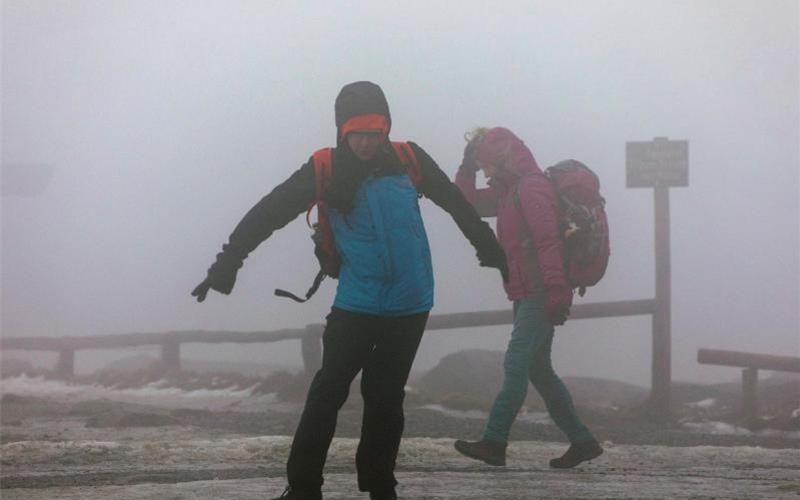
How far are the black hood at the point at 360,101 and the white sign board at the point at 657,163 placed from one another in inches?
328

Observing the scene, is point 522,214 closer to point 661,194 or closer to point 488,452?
point 488,452

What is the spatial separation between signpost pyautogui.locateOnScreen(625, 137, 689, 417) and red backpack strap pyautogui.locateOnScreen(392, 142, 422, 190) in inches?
A: 311

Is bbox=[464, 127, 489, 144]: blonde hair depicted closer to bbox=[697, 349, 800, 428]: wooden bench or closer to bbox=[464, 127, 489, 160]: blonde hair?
bbox=[464, 127, 489, 160]: blonde hair

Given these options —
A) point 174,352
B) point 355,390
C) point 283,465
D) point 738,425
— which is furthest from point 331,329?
point 174,352

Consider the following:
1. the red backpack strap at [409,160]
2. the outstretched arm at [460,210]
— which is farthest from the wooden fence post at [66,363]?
the red backpack strap at [409,160]

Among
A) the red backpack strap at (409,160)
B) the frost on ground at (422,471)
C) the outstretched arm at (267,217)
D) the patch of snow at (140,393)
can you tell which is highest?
the red backpack strap at (409,160)

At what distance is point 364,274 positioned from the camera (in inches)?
176

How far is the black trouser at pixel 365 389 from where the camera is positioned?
4500 millimetres

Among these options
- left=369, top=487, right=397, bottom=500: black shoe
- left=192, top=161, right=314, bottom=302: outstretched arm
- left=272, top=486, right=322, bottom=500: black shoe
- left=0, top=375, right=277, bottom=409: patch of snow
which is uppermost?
left=192, top=161, right=314, bottom=302: outstretched arm

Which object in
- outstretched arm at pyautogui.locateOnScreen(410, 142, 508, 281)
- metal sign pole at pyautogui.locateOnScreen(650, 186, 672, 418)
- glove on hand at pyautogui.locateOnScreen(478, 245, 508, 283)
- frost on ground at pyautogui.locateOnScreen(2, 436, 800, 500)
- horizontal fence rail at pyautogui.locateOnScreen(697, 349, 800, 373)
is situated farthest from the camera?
metal sign pole at pyautogui.locateOnScreen(650, 186, 672, 418)

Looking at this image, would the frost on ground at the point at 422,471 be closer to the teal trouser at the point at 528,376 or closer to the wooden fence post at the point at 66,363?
the teal trouser at the point at 528,376

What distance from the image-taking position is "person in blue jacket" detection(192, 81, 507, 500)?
4.46m

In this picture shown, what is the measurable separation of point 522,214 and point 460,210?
5.52 feet

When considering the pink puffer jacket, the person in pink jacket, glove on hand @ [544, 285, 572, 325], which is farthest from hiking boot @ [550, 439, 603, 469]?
the pink puffer jacket
